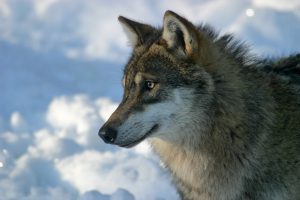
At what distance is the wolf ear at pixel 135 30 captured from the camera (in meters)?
5.74

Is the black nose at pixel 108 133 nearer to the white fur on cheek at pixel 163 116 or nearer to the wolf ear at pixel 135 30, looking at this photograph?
the white fur on cheek at pixel 163 116

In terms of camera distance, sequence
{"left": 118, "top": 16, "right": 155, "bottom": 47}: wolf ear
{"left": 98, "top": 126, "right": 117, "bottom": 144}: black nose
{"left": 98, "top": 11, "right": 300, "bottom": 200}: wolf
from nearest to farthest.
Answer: {"left": 98, "top": 126, "right": 117, "bottom": 144}: black nose, {"left": 98, "top": 11, "right": 300, "bottom": 200}: wolf, {"left": 118, "top": 16, "right": 155, "bottom": 47}: wolf ear

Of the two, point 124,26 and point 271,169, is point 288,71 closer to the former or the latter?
point 271,169

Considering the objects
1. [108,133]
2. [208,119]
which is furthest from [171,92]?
[108,133]

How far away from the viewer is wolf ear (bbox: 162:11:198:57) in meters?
5.02

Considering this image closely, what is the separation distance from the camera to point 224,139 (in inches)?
203

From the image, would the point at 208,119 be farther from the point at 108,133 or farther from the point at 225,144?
the point at 108,133

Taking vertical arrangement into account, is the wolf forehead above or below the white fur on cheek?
above

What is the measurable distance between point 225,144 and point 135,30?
4.56 ft

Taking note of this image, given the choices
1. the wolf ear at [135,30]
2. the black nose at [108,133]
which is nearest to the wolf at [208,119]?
the black nose at [108,133]


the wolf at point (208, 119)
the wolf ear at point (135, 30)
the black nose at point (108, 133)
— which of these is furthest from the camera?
the wolf ear at point (135, 30)

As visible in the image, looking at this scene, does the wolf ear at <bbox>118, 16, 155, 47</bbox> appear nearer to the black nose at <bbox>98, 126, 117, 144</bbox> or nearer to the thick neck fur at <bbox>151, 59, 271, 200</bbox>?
the thick neck fur at <bbox>151, 59, 271, 200</bbox>

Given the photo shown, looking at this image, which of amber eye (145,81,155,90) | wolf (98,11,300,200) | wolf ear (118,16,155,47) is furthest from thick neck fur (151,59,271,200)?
wolf ear (118,16,155,47)

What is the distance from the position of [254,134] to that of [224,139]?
256 millimetres
